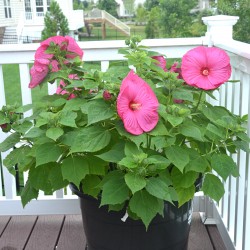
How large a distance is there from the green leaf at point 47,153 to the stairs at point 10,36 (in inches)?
751

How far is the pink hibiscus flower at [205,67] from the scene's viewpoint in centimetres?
135

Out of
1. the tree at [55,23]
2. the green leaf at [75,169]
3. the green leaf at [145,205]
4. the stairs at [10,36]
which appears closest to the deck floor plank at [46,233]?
the green leaf at [75,169]

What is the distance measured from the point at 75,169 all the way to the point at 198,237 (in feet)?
3.32

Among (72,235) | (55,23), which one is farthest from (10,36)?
(72,235)

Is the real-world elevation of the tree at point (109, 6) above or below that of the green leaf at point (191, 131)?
above

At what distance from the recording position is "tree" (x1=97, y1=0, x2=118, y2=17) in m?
17.9

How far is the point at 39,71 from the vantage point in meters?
1.46

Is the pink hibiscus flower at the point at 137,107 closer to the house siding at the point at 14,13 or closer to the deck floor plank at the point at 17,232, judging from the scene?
the deck floor plank at the point at 17,232

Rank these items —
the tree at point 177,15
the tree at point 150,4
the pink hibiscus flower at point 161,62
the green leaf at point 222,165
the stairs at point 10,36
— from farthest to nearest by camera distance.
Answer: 1. the stairs at point 10,36
2. the tree at point 150,4
3. the tree at point 177,15
4. the pink hibiscus flower at point 161,62
5. the green leaf at point 222,165

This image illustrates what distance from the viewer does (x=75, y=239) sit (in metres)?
2.12

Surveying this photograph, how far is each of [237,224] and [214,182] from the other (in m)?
0.45

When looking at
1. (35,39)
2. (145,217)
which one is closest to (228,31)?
(145,217)

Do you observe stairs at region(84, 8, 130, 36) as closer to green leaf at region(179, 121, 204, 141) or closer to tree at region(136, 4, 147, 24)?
tree at region(136, 4, 147, 24)

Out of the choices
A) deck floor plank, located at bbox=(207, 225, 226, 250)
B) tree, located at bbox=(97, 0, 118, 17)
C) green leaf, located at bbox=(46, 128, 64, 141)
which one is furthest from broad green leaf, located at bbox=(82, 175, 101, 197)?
Result: tree, located at bbox=(97, 0, 118, 17)
